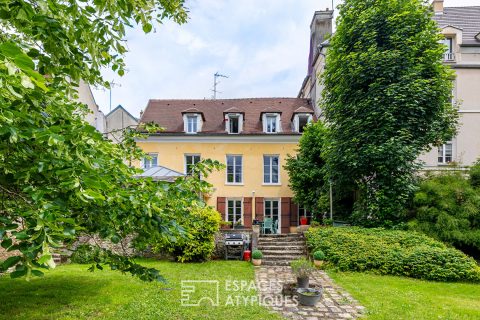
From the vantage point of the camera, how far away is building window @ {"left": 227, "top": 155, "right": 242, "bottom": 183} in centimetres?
1791

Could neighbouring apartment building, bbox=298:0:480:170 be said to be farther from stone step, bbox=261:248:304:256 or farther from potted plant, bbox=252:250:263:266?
potted plant, bbox=252:250:263:266

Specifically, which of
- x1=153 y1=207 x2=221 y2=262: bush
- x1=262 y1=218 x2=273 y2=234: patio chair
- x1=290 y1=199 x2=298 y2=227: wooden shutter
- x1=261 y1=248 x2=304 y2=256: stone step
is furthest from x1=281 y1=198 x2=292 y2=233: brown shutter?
x1=153 y1=207 x2=221 y2=262: bush

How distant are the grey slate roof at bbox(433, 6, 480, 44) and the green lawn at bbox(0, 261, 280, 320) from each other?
65.3ft

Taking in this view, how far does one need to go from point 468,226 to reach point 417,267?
296cm

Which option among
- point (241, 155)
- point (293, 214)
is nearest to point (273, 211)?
point (293, 214)

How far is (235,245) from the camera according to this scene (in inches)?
472

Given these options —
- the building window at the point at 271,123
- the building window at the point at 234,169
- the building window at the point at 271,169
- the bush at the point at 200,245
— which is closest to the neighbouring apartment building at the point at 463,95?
A: the building window at the point at 271,123

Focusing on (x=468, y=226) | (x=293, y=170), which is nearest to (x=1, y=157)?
(x=468, y=226)

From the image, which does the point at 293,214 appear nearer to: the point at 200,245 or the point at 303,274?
the point at 200,245

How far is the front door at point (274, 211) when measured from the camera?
56.9ft

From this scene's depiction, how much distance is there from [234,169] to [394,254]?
10.6m

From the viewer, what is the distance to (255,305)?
19.9 feet

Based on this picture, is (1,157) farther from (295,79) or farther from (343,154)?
(295,79)

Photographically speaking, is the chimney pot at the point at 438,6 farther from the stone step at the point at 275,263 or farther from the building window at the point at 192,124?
the stone step at the point at 275,263
